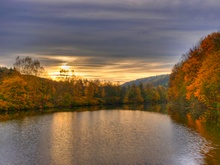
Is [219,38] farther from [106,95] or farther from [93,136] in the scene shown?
[106,95]

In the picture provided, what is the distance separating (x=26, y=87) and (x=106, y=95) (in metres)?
62.4

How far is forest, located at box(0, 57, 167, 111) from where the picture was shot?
85431mm

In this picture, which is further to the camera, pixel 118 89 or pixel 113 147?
pixel 118 89

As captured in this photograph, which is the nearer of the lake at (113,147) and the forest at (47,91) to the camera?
the lake at (113,147)

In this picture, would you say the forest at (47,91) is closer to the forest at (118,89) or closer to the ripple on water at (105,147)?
the forest at (118,89)

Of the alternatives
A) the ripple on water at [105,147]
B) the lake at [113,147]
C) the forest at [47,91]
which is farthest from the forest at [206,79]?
the forest at [47,91]

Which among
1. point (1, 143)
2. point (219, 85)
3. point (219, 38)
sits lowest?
point (1, 143)

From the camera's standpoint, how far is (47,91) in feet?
341

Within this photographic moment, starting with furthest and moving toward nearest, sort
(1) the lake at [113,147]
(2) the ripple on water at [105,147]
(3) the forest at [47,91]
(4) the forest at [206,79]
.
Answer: (3) the forest at [47,91] < (4) the forest at [206,79] < (2) the ripple on water at [105,147] < (1) the lake at [113,147]

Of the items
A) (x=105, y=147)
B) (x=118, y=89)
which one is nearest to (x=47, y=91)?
(x=118, y=89)

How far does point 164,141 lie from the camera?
3147cm

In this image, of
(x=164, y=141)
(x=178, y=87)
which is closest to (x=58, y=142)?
(x=164, y=141)

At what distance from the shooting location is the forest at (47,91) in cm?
8543

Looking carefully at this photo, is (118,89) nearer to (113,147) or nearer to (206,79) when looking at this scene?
(206,79)
